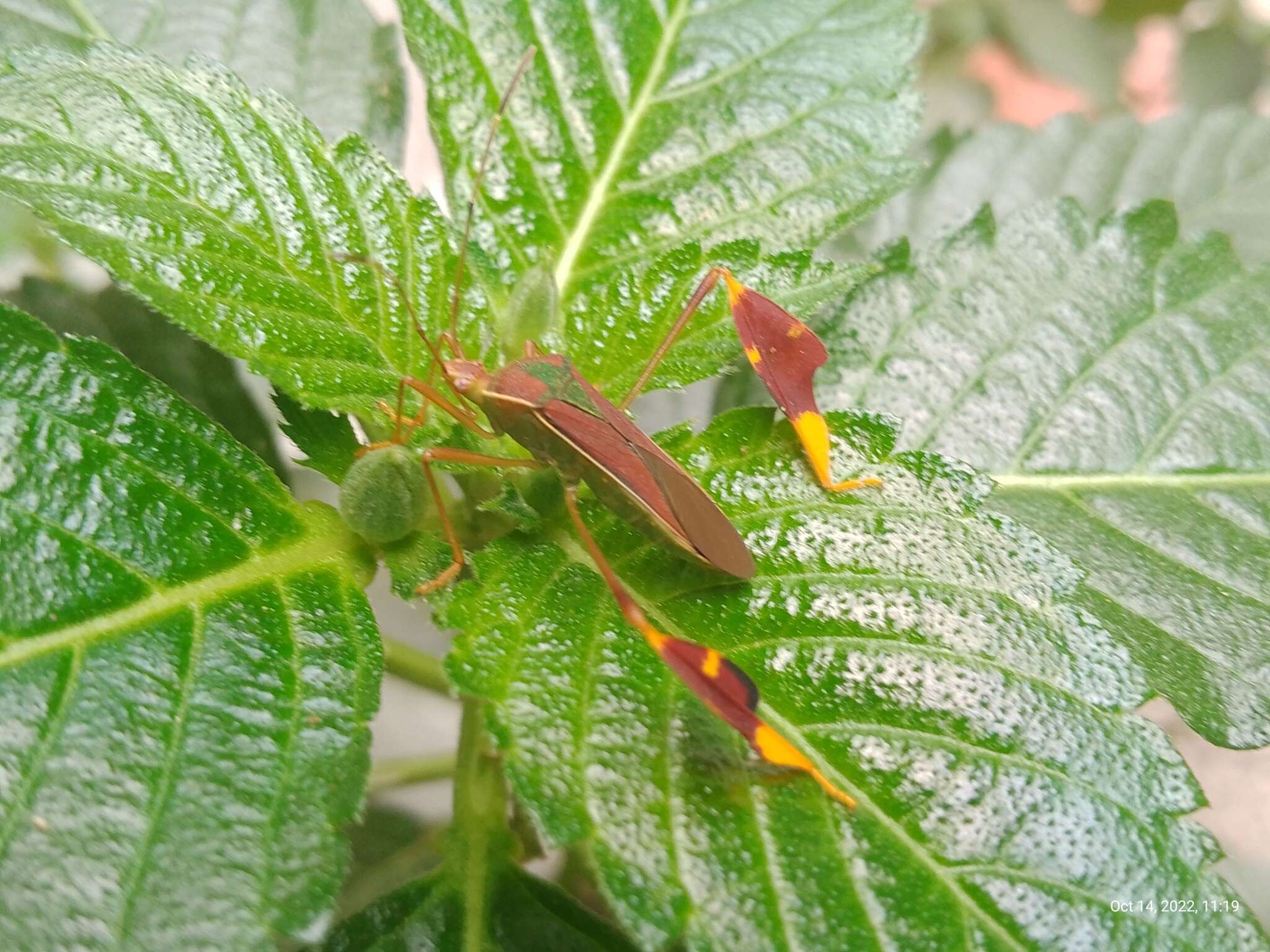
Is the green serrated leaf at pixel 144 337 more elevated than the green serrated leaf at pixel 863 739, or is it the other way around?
the green serrated leaf at pixel 144 337

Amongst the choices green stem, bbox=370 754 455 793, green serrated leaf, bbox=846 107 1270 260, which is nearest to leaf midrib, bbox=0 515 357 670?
green stem, bbox=370 754 455 793

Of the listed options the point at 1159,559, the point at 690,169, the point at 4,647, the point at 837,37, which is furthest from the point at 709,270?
the point at 4,647

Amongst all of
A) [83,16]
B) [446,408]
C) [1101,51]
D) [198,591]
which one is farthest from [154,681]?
[1101,51]

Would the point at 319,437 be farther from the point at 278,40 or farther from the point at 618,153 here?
the point at 278,40

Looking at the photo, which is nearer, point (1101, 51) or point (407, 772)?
point (407, 772)

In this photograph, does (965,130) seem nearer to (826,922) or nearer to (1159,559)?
(1159,559)

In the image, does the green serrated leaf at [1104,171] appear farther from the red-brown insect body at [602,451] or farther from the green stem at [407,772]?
the green stem at [407,772]

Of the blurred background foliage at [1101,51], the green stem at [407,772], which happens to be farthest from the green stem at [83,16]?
the blurred background foliage at [1101,51]
